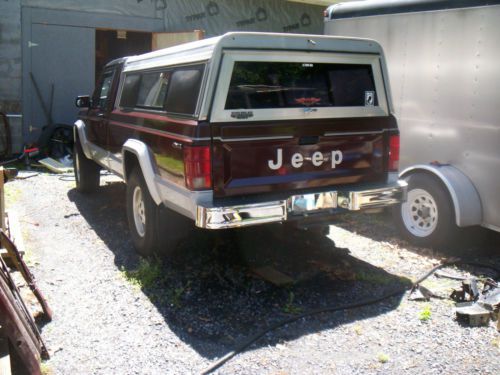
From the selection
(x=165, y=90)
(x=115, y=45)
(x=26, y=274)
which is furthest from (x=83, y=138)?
(x=115, y=45)

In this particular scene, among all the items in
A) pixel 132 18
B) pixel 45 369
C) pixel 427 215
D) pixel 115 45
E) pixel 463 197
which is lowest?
pixel 45 369

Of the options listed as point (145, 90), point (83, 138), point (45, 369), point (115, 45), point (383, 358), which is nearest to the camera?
point (45, 369)

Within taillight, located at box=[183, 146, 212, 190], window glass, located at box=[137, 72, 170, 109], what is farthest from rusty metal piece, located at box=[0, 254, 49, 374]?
window glass, located at box=[137, 72, 170, 109]

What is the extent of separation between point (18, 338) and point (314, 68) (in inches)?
124

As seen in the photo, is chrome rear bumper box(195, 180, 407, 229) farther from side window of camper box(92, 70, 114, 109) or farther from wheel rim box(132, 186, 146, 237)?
side window of camper box(92, 70, 114, 109)

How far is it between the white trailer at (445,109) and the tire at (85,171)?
4.36 meters

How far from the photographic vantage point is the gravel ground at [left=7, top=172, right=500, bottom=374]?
3.65 m

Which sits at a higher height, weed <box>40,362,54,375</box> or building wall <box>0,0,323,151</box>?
building wall <box>0,0,323,151</box>

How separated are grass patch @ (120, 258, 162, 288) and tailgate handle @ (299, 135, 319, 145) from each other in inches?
68.3

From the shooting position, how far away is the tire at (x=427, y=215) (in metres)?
5.80

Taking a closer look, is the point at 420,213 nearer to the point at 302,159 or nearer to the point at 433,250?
the point at 433,250

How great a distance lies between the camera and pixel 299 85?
15.7 feet

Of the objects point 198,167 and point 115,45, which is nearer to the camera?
point 198,167

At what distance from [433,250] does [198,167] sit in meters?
3.04
